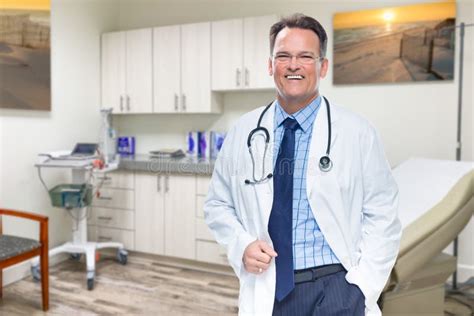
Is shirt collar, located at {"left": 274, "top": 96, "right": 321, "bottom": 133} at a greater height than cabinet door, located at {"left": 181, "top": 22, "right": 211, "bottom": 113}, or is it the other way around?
cabinet door, located at {"left": 181, "top": 22, "right": 211, "bottom": 113}

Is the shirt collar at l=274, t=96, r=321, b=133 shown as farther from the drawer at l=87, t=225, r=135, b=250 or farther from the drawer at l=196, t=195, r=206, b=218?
the drawer at l=87, t=225, r=135, b=250

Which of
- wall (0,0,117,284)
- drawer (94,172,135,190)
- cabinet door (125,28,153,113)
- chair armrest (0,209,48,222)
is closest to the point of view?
chair armrest (0,209,48,222)

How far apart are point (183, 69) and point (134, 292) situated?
1949 mm

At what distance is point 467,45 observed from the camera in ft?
10.3

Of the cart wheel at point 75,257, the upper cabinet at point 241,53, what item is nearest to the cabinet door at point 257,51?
the upper cabinet at point 241,53

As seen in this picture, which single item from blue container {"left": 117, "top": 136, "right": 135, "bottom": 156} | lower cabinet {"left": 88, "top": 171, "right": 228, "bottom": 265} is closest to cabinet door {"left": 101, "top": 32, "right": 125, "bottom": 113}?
blue container {"left": 117, "top": 136, "right": 135, "bottom": 156}

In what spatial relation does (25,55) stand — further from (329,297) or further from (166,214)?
(329,297)

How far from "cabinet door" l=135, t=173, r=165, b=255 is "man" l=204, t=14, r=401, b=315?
2.60 metres

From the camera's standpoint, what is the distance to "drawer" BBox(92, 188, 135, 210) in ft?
12.5

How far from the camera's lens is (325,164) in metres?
1.11

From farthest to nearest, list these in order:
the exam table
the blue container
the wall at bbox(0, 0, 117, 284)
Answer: the blue container → the wall at bbox(0, 0, 117, 284) → the exam table

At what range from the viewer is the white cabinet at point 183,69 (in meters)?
3.71

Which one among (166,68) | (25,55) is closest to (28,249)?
(25,55)

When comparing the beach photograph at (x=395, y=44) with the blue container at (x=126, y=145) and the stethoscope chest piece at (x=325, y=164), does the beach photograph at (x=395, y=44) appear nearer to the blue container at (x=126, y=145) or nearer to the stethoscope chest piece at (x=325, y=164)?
the blue container at (x=126, y=145)
